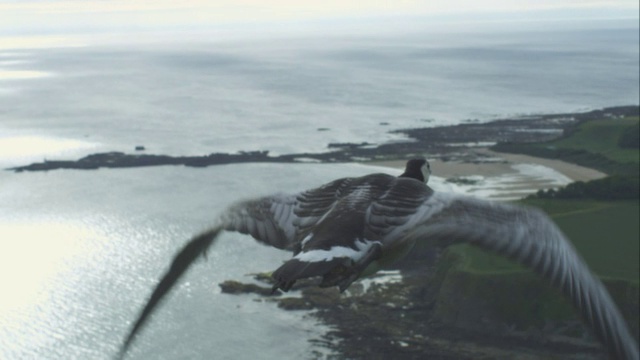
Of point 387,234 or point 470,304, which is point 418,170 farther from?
point 470,304

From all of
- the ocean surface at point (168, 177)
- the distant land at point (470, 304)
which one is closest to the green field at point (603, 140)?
the ocean surface at point (168, 177)

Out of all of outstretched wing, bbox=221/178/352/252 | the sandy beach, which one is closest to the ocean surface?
the sandy beach

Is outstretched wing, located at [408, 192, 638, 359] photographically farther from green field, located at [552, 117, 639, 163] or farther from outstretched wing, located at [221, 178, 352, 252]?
green field, located at [552, 117, 639, 163]

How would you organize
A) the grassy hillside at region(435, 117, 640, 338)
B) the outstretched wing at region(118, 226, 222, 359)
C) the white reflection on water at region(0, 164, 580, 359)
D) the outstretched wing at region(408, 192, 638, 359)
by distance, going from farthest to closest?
1. the grassy hillside at region(435, 117, 640, 338)
2. the white reflection on water at region(0, 164, 580, 359)
3. the outstretched wing at region(118, 226, 222, 359)
4. the outstretched wing at region(408, 192, 638, 359)

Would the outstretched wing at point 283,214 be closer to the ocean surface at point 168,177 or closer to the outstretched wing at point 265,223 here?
the outstretched wing at point 265,223

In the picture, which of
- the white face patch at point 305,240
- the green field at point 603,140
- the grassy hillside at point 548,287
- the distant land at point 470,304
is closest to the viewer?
the white face patch at point 305,240

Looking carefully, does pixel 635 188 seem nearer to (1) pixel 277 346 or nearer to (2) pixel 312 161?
(2) pixel 312 161
